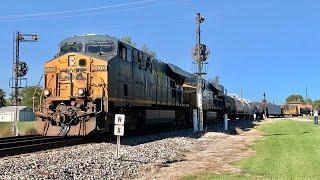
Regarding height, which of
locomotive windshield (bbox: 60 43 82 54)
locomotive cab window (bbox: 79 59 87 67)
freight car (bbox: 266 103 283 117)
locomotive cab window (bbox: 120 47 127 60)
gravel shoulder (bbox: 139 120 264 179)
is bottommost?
gravel shoulder (bbox: 139 120 264 179)

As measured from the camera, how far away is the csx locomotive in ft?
59.6

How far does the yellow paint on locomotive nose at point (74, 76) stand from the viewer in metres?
18.7

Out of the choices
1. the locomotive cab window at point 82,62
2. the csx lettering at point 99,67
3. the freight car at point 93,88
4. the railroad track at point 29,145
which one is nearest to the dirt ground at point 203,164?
the freight car at point 93,88

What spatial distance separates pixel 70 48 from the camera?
20672mm

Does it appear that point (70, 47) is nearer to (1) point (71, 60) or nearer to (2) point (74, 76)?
(1) point (71, 60)

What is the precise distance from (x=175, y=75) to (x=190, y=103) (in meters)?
3.99

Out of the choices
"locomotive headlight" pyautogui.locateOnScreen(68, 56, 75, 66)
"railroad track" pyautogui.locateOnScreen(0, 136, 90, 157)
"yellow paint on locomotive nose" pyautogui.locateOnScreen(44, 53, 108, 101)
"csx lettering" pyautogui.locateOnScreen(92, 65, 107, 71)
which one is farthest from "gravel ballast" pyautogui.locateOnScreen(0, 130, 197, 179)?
"locomotive headlight" pyautogui.locateOnScreen(68, 56, 75, 66)

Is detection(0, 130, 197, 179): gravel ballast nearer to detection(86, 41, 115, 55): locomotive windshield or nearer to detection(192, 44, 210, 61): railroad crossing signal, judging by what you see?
detection(86, 41, 115, 55): locomotive windshield

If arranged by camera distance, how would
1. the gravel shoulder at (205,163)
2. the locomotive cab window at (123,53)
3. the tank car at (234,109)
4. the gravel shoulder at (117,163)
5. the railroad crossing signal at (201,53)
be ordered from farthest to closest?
1. the tank car at (234,109)
2. the railroad crossing signal at (201,53)
3. the locomotive cab window at (123,53)
4. the gravel shoulder at (205,163)
5. the gravel shoulder at (117,163)

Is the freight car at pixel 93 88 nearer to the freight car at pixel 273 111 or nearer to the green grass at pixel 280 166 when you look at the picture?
the green grass at pixel 280 166

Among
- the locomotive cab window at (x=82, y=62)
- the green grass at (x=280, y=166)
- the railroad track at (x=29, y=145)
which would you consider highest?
the locomotive cab window at (x=82, y=62)

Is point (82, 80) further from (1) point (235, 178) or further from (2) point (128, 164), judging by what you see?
(1) point (235, 178)

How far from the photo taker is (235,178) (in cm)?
1038

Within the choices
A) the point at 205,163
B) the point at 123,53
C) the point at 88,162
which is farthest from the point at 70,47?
the point at 205,163
